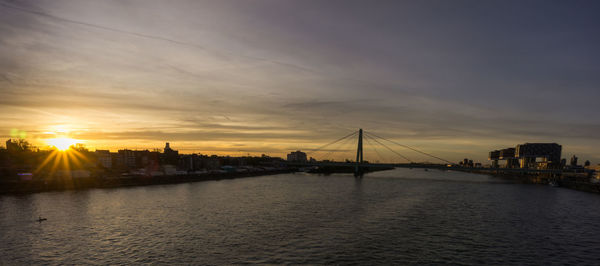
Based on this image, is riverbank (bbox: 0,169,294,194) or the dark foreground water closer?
the dark foreground water

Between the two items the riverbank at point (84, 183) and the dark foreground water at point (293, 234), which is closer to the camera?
the dark foreground water at point (293, 234)

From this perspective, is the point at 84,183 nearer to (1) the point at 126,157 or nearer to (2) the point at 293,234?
(2) the point at 293,234

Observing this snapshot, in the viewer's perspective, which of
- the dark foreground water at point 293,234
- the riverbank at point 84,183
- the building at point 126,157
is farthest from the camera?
the building at point 126,157

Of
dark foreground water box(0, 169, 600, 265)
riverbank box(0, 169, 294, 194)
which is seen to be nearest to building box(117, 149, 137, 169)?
riverbank box(0, 169, 294, 194)

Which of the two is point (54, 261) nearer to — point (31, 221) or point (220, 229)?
point (220, 229)

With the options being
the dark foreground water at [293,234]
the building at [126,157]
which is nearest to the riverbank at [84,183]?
the dark foreground water at [293,234]

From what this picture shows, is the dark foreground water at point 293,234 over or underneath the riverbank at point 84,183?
over

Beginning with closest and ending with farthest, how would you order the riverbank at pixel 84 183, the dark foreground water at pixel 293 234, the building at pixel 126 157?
the dark foreground water at pixel 293 234
the riverbank at pixel 84 183
the building at pixel 126 157

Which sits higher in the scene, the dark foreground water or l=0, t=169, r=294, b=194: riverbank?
the dark foreground water

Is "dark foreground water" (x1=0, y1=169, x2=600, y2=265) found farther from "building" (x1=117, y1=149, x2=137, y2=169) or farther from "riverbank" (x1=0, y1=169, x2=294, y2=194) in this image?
"building" (x1=117, y1=149, x2=137, y2=169)

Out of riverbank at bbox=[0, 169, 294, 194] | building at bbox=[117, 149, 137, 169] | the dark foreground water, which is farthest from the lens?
building at bbox=[117, 149, 137, 169]

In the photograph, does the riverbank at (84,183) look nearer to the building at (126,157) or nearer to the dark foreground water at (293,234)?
the dark foreground water at (293,234)

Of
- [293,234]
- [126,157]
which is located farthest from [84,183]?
[126,157]

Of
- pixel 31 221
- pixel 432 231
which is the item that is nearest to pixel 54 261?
pixel 31 221
